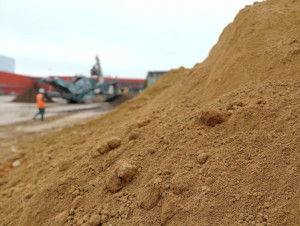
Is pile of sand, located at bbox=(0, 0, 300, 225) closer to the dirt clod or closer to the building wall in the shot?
the dirt clod

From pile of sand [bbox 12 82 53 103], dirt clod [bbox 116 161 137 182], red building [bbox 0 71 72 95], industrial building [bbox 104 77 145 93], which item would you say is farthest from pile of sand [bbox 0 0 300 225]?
industrial building [bbox 104 77 145 93]

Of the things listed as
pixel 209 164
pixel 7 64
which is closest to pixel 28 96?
pixel 209 164

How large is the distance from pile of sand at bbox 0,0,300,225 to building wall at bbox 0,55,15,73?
43.4 metres

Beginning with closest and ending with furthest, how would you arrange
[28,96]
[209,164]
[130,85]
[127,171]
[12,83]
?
[209,164] < [127,171] < [28,96] < [12,83] < [130,85]

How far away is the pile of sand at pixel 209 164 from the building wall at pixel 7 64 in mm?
43425

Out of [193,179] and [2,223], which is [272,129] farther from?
[2,223]

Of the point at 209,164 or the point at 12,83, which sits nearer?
the point at 209,164

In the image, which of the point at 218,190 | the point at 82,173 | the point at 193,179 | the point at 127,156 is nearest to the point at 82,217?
the point at 82,173

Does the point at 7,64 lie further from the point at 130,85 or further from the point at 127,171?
the point at 127,171

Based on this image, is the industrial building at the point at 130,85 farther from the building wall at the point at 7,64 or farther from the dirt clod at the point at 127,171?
the dirt clod at the point at 127,171

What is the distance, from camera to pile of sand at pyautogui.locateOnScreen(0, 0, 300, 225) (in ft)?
4.03

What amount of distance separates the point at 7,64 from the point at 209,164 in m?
46.5

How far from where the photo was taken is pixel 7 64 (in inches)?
1513

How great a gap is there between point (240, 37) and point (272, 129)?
1.85m
